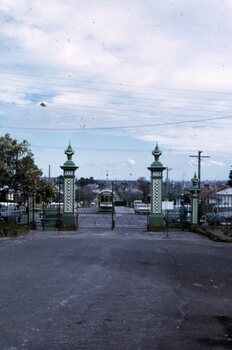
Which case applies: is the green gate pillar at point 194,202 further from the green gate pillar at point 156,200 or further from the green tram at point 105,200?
the green tram at point 105,200

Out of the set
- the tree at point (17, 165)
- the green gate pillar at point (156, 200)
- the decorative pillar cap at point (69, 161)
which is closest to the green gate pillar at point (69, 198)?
the decorative pillar cap at point (69, 161)

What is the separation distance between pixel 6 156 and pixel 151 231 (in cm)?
767

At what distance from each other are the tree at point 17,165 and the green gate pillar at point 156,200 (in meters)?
5.50

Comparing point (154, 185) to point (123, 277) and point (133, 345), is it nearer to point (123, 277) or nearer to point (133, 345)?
point (123, 277)

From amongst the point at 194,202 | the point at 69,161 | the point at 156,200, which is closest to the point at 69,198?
the point at 69,161

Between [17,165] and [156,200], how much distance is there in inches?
267

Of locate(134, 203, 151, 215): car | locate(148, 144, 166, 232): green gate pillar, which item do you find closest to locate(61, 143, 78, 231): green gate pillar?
locate(148, 144, 166, 232): green gate pillar

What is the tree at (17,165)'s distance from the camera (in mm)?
21859

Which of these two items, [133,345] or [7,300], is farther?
[7,300]

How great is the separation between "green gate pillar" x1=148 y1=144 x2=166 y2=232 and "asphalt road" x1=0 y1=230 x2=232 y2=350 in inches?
391

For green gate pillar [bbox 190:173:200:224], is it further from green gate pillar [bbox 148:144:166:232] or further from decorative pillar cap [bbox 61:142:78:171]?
decorative pillar cap [bbox 61:142:78:171]

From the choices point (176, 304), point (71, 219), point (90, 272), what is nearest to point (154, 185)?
point (71, 219)

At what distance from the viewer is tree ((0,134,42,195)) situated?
21.9 m

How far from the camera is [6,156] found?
21.9 m
